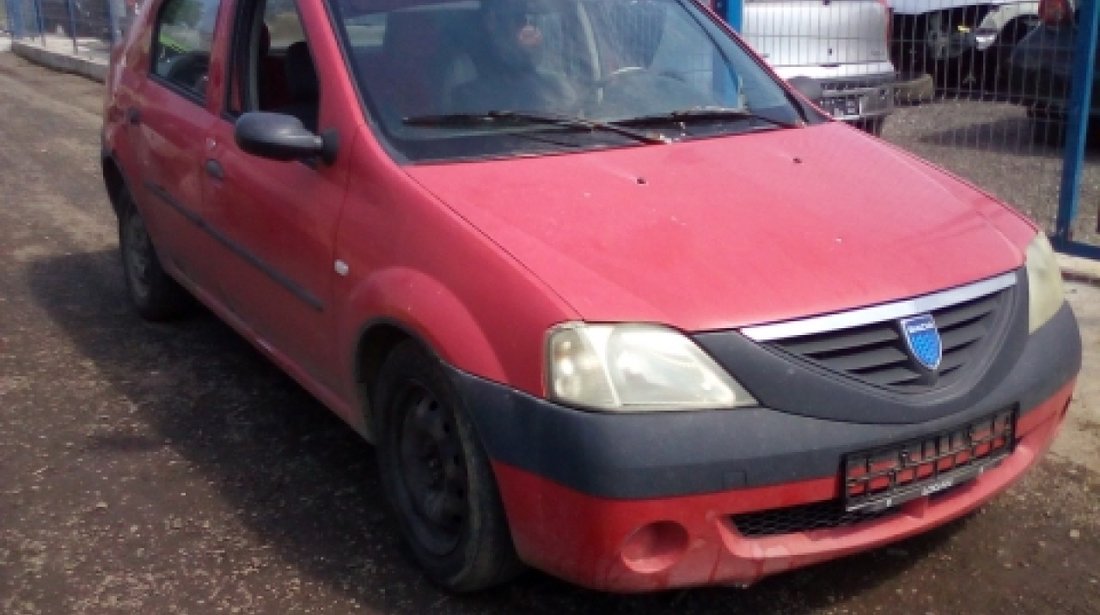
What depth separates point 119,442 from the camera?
471 centimetres

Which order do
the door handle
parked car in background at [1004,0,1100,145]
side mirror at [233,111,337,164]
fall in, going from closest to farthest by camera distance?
1. side mirror at [233,111,337,164]
2. the door handle
3. parked car in background at [1004,0,1100,145]

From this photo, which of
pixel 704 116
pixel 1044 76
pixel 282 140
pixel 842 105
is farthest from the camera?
pixel 842 105

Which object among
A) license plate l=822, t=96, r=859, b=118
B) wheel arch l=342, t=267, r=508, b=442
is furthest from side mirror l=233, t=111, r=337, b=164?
license plate l=822, t=96, r=859, b=118

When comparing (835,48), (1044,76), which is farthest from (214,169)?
(835,48)

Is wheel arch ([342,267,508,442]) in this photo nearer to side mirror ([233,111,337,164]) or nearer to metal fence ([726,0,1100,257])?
side mirror ([233,111,337,164])

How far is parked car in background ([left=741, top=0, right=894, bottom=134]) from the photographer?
7.72 metres

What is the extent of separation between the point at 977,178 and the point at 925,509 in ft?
15.2

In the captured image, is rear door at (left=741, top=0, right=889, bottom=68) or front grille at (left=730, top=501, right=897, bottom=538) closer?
front grille at (left=730, top=501, right=897, bottom=538)

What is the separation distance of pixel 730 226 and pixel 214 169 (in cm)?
209

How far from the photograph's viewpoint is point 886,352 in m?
3.09

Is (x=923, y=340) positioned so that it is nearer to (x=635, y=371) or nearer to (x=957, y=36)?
(x=635, y=371)

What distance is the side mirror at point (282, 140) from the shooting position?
3.81 metres

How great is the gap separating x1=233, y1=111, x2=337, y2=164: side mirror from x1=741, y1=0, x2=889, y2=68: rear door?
4.31 metres

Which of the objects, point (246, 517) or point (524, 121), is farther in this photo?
point (246, 517)
